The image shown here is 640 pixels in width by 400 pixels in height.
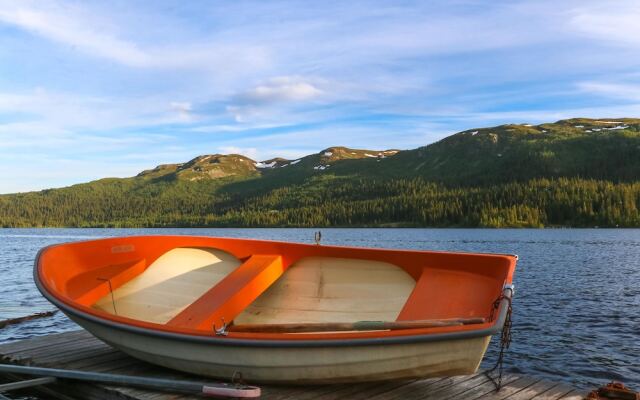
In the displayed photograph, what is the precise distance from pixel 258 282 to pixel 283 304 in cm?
100

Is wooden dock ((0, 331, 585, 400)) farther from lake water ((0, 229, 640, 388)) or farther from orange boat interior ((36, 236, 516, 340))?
lake water ((0, 229, 640, 388))

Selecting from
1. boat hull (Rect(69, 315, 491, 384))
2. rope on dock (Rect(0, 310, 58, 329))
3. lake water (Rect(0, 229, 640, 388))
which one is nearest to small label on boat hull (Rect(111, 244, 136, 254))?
boat hull (Rect(69, 315, 491, 384))

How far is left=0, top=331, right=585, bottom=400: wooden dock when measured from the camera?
867 centimetres

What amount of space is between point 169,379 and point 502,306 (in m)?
5.71

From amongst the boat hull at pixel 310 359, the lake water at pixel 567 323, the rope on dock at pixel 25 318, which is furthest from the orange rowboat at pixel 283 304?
the rope on dock at pixel 25 318

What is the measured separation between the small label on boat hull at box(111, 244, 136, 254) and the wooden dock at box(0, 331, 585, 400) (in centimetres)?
239

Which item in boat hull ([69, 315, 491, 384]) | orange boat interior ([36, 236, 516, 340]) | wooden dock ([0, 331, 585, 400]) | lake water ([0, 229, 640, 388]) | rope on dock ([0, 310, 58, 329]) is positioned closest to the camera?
boat hull ([69, 315, 491, 384])

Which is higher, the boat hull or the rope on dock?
the boat hull

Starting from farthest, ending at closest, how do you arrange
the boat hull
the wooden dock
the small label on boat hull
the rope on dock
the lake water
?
the rope on dock
the lake water
the small label on boat hull
the wooden dock
the boat hull

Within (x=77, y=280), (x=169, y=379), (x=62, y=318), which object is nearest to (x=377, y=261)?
(x=169, y=379)

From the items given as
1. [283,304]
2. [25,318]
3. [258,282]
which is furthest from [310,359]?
[25,318]

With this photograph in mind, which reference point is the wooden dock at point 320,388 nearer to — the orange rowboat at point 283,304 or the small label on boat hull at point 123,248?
the orange rowboat at point 283,304

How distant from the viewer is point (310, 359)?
27.2ft

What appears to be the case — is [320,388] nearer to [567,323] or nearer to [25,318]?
[567,323]
